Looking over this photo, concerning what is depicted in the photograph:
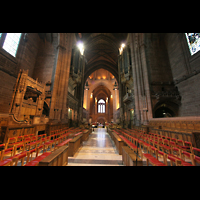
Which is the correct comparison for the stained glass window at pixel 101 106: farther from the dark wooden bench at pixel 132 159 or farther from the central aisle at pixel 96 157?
the dark wooden bench at pixel 132 159

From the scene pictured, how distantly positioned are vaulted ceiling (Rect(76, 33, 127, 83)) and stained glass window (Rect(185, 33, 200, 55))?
9536mm

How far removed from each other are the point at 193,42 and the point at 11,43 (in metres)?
19.9

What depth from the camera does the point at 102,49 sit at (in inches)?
904

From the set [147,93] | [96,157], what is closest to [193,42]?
[147,93]

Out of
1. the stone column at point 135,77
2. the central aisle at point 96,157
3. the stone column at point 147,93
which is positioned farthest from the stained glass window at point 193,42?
the central aisle at point 96,157

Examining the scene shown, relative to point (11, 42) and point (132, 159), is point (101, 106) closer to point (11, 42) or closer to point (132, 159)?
point (11, 42)

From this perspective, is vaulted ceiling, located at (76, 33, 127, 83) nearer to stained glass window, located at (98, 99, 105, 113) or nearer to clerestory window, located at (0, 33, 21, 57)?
clerestory window, located at (0, 33, 21, 57)

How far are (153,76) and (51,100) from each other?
13.6 metres

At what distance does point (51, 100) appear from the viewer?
996cm

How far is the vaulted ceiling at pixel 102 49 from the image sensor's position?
18.1m
